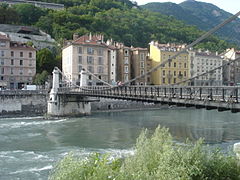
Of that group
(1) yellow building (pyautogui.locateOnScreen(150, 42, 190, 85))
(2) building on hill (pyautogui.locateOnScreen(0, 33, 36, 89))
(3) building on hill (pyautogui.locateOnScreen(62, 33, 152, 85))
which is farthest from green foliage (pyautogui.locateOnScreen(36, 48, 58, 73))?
(1) yellow building (pyautogui.locateOnScreen(150, 42, 190, 85))

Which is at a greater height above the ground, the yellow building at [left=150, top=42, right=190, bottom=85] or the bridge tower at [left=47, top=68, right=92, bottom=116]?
the yellow building at [left=150, top=42, right=190, bottom=85]

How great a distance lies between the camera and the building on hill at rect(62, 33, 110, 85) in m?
40.0

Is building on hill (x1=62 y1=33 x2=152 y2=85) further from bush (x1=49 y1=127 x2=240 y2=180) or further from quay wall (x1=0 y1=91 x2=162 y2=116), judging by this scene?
bush (x1=49 y1=127 x2=240 y2=180)

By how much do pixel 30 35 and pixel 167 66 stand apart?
76.4 ft

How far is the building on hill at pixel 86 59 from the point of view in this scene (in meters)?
40.0

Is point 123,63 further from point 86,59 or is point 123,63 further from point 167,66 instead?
point 86,59

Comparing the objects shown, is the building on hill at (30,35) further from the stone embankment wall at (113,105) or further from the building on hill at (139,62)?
the stone embankment wall at (113,105)

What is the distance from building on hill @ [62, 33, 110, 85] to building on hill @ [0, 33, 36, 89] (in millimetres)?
4394

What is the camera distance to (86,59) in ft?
134

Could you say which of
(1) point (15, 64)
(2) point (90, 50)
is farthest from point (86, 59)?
(1) point (15, 64)

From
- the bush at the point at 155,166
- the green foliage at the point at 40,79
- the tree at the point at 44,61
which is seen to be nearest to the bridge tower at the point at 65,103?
the green foliage at the point at 40,79

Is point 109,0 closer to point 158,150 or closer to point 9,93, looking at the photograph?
point 9,93

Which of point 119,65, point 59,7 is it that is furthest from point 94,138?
point 59,7

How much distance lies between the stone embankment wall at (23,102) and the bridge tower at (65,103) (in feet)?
4.60
